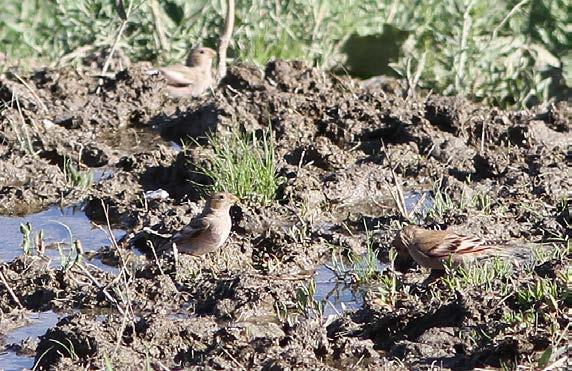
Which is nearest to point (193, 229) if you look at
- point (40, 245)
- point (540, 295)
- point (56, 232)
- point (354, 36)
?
point (40, 245)

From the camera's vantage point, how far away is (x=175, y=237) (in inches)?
325

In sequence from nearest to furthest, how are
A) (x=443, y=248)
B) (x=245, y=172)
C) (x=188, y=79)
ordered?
(x=443, y=248) → (x=245, y=172) → (x=188, y=79)

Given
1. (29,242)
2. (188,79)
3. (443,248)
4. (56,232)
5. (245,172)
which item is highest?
(443,248)

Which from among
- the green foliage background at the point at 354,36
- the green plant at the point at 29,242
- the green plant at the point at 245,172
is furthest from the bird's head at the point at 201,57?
the green plant at the point at 29,242

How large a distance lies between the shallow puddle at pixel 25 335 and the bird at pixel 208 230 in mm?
1032

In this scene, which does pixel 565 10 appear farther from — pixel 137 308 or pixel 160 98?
pixel 137 308

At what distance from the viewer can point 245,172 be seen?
8930mm

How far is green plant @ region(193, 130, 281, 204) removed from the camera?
8.94 m

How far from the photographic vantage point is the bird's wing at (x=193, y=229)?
7871 mm

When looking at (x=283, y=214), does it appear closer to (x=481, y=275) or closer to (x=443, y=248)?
(x=443, y=248)

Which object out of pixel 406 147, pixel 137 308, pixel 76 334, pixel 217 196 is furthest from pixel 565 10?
pixel 76 334

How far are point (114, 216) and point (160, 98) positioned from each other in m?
2.41

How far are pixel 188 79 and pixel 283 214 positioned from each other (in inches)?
127

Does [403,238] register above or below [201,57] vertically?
above
